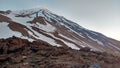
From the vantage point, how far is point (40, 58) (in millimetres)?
54656

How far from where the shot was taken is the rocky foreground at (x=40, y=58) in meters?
51.4

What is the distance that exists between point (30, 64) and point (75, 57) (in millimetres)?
10965

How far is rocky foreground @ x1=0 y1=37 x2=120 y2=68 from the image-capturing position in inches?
2025

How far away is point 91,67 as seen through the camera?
51.1 m

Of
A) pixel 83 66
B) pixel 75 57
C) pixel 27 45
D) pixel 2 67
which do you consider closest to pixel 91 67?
pixel 83 66

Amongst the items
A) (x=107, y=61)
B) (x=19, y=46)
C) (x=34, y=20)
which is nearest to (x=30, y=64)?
(x=19, y=46)

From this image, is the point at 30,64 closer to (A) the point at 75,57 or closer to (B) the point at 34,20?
(A) the point at 75,57

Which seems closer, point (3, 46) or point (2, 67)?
point (2, 67)

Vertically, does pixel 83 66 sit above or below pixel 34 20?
below

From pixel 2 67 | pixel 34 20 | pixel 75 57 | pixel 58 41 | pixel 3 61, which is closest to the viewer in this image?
pixel 2 67

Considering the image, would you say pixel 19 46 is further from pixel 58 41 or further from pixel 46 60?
pixel 58 41

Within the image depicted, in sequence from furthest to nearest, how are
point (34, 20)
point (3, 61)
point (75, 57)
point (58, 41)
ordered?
point (34, 20), point (58, 41), point (75, 57), point (3, 61)

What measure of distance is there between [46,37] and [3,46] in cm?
7514

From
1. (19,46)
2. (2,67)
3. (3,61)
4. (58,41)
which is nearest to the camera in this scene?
(2,67)
